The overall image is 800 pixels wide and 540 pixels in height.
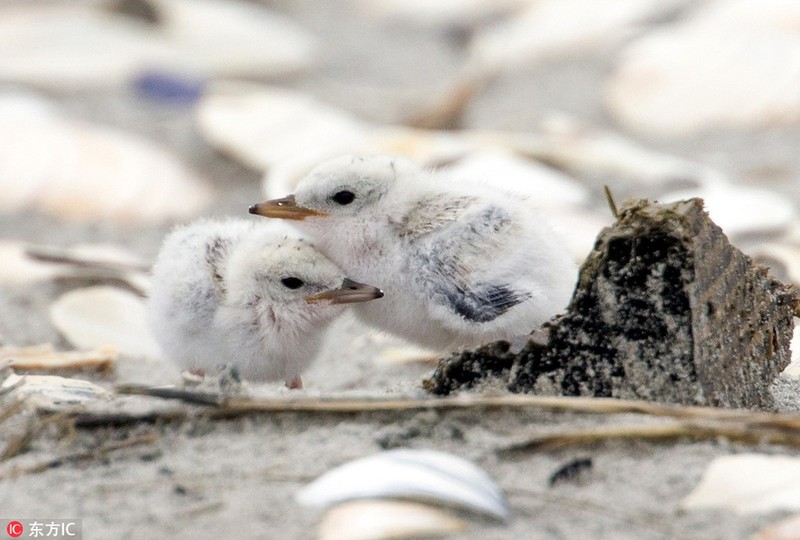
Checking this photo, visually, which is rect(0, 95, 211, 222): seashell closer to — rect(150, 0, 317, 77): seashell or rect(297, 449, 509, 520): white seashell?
rect(150, 0, 317, 77): seashell

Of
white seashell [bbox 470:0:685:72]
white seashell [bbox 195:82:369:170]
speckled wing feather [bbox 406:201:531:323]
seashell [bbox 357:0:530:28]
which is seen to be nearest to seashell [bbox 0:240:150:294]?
white seashell [bbox 195:82:369:170]

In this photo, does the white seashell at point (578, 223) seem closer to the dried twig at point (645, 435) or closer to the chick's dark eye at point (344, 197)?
the chick's dark eye at point (344, 197)

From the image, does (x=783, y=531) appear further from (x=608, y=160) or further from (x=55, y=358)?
(x=608, y=160)

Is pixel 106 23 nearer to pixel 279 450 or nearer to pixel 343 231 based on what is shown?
pixel 343 231

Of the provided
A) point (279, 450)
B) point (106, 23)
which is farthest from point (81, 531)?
point (106, 23)

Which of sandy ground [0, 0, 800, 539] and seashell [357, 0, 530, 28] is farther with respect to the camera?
seashell [357, 0, 530, 28]

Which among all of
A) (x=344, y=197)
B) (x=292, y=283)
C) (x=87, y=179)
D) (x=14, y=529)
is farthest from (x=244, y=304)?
(x=87, y=179)

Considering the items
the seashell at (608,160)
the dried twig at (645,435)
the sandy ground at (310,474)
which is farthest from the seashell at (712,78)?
the dried twig at (645,435)
